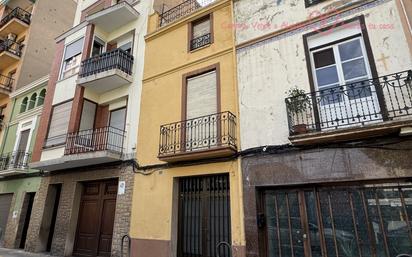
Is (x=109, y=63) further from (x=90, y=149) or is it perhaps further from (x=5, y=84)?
(x=5, y=84)

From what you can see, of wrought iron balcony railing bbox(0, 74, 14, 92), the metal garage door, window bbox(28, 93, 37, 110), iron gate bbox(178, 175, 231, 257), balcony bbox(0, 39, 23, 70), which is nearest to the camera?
iron gate bbox(178, 175, 231, 257)

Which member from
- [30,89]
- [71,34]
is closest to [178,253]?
[71,34]

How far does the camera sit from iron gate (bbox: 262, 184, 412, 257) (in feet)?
17.0

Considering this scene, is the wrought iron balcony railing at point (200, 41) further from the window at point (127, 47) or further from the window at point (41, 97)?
the window at point (41, 97)

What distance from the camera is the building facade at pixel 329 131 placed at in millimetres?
5336

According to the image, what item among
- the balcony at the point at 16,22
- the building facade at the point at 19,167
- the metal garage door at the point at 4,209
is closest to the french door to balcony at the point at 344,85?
the building facade at the point at 19,167

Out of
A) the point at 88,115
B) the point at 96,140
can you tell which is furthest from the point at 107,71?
the point at 96,140

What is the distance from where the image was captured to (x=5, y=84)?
1705 centimetres

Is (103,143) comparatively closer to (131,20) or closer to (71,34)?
(131,20)

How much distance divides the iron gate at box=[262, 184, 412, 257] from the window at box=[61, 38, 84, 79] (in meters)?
10.5

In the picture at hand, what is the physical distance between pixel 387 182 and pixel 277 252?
9.27ft

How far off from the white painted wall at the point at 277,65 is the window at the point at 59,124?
302 inches

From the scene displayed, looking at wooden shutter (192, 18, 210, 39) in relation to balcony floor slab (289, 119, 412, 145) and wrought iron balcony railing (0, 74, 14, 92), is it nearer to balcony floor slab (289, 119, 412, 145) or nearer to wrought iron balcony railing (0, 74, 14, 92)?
balcony floor slab (289, 119, 412, 145)

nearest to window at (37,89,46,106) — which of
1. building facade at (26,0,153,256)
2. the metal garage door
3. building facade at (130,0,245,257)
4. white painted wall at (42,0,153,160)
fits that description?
building facade at (26,0,153,256)
